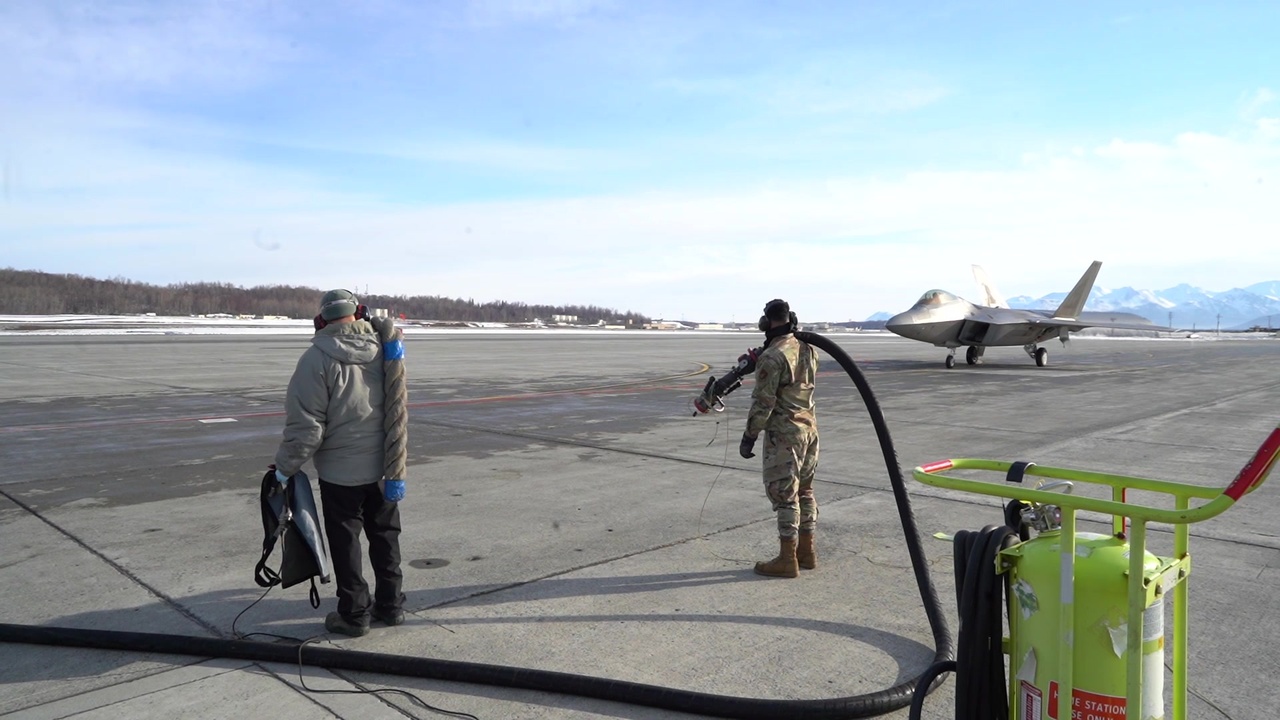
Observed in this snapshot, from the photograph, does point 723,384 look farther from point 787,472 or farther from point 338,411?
point 338,411

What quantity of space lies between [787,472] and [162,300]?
396 feet

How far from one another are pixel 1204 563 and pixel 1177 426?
9849mm

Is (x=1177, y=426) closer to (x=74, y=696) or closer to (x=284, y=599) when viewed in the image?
(x=284, y=599)

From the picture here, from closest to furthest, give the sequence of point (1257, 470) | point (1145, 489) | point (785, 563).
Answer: point (1257, 470) < point (1145, 489) < point (785, 563)

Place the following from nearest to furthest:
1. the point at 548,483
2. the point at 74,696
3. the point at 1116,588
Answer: the point at 1116,588 < the point at 74,696 < the point at 548,483

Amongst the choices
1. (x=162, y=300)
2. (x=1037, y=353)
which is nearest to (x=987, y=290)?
(x=1037, y=353)

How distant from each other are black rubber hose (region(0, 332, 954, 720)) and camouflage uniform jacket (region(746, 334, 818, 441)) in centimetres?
152

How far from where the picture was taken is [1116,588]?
8.79 ft

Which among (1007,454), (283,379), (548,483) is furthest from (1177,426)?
(283,379)

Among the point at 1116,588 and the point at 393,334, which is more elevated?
the point at 393,334

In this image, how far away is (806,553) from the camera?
20.2 feet

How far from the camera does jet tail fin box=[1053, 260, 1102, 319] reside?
34.8 meters

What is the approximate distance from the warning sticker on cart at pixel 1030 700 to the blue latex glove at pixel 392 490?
3.43 meters

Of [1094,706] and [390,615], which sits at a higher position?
[1094,706]
